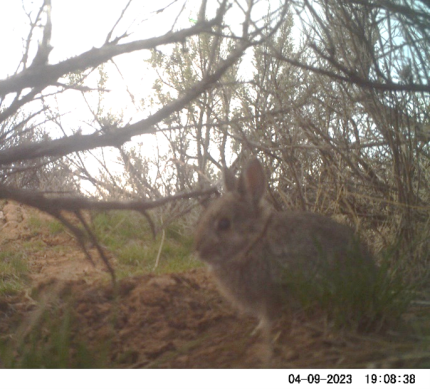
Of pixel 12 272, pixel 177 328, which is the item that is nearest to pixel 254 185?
pixel 177 328

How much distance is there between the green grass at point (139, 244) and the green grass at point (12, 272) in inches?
26.8

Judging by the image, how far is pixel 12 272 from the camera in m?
3.97

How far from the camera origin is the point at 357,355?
1.84 meters

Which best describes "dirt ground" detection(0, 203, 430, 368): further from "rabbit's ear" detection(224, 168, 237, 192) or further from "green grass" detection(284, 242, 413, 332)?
"rabbit's ear" detection(224, 168, 237, 192)

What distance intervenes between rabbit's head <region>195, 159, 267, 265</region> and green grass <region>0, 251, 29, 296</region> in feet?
5.54

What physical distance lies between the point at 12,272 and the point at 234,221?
2211 millimetres

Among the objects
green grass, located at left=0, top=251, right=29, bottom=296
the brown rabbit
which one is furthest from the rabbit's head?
green grass, located at left=0, top=251, right=29, bottom=296

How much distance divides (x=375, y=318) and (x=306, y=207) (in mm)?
1988

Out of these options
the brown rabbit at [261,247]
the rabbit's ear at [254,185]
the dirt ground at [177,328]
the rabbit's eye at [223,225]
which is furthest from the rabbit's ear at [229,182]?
the dirt ground at [177,328]

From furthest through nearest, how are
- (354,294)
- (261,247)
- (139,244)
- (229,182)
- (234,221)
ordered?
1. (139,244)
2. (229,182)
3. (234,221)
4. (261,247)
5. (354,294)

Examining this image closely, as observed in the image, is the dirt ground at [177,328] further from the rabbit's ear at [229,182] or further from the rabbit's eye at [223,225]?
the rabbit's ear at [229,182]

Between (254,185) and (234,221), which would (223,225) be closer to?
(234,221)

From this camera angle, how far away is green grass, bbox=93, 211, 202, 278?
391cm

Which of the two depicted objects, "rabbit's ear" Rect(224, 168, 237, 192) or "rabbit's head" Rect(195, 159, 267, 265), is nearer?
"rabbit's head" Rect(195, 159, 267, 265)
